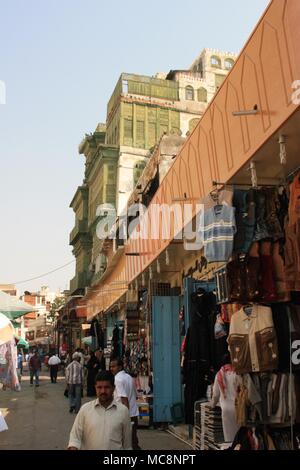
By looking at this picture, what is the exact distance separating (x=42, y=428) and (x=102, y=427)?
7.52 metres

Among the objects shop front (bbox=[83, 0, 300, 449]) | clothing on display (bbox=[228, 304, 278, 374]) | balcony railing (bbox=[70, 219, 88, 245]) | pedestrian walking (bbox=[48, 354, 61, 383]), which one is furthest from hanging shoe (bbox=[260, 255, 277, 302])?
balcony railing (bbox=[70, 219, 88, 245])

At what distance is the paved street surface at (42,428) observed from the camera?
8354mm

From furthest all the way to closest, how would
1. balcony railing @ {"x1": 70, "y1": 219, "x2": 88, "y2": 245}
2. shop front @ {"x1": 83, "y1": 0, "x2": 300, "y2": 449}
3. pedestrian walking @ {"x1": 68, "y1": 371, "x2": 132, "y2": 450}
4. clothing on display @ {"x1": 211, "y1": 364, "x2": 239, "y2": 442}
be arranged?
balcony railing @ {"x1": 70, "y1": 219, "x2": 88, "y2": 245} → clothing on display @ {"x1": 211, "y1": 364, "x2": 239, "y2": 442} → shop front @ {"x1": 83, "y1": 0, "x2": 300, "y2": 449} → pedestrian walking @ {"x1": 68, "y1": 371, "x2": 132, "y2": 450}

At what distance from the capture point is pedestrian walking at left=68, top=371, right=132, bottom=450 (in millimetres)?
3756

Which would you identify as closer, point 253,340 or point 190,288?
point 253,340

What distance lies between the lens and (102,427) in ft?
12.4

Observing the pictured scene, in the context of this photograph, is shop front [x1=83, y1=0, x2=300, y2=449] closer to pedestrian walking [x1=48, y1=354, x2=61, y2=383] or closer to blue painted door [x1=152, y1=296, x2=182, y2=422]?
blue painted door [x1=152, y1=296, x2=182, y2=422]

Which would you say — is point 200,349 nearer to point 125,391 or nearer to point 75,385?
point 125,391

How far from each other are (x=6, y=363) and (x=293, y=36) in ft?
26.8

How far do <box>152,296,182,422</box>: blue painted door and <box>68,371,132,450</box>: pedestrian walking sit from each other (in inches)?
251

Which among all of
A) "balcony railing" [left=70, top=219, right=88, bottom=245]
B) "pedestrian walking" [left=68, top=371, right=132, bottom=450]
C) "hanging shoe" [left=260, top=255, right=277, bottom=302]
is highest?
"balcony railing" [left=70, top=219, right=88, bottom=245]

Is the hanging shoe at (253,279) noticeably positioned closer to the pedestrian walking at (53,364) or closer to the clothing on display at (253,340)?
the clothing on display at (253,340)

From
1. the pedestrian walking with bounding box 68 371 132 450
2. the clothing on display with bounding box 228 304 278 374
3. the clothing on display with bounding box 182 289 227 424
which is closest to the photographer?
the pedestrian walking with bounding box 68 371 132 450

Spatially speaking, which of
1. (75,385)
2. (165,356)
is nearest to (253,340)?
(165,356)
